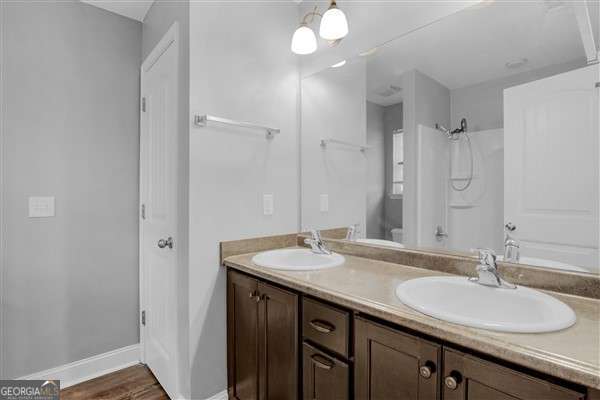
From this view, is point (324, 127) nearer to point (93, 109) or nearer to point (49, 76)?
point (93, 109)

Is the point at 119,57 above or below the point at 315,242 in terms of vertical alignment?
above

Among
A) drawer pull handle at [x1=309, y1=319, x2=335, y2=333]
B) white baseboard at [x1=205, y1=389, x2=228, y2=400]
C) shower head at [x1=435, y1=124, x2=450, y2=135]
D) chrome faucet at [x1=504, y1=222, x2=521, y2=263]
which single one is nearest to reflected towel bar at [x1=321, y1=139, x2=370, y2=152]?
shower head at [x1=435, y1=124, x2=450, y2=135]

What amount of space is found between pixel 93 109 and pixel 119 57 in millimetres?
426

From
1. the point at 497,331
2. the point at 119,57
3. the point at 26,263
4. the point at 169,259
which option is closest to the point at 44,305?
the point at 26,263

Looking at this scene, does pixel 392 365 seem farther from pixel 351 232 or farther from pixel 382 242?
pixel 351 232

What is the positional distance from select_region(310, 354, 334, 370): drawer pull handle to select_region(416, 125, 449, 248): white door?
725mm

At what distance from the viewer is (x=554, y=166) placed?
3.66 ft

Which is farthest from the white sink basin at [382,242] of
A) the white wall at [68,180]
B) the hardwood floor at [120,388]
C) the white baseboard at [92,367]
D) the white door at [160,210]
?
the white baseboard at [92,367]

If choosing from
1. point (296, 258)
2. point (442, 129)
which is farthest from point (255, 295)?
point (442, 129)

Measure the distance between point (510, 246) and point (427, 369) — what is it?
66cm

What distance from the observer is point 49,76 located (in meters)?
1.86

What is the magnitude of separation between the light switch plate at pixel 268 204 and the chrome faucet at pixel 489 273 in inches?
46.1

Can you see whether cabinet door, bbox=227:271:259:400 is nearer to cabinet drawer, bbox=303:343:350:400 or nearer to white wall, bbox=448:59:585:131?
cabinet drawer, bbox=303:343:350:400

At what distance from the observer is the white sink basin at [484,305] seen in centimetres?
80
